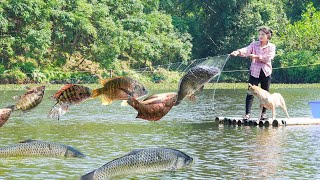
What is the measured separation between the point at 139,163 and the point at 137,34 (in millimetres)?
41282

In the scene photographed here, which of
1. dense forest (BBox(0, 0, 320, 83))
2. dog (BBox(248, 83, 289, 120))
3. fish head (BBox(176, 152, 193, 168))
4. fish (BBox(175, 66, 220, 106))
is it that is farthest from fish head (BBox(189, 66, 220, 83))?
dense forest (BBox(0, 0, 320, 83))

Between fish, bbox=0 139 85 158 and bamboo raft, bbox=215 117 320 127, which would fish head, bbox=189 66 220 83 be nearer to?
fish, bbox=0 139 85 158

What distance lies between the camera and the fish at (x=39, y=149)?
33.1 feet

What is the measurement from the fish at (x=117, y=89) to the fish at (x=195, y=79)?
291mm

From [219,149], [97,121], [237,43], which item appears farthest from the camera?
[237,43]

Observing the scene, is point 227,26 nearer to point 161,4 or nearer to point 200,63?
point 161,4

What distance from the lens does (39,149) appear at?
33.0 feet

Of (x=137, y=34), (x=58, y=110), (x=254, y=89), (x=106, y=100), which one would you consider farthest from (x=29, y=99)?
(x=137, y=34)

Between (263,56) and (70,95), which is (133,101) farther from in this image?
(263,56)

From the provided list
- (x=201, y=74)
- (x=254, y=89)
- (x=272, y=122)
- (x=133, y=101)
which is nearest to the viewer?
(x=133, y=101)

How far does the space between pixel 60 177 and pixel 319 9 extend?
2130 inches

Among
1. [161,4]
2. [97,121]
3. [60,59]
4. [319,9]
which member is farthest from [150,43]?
[97,121]

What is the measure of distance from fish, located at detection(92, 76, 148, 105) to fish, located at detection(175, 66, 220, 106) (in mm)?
291

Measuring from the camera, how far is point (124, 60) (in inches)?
2007
